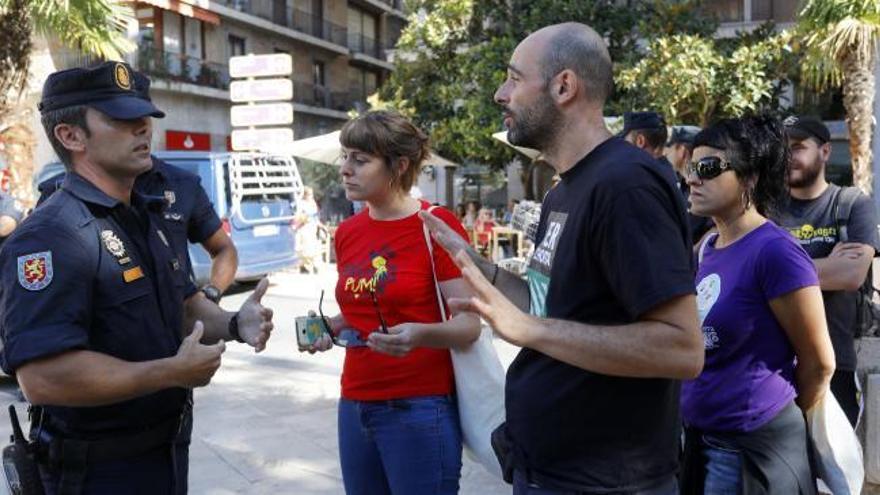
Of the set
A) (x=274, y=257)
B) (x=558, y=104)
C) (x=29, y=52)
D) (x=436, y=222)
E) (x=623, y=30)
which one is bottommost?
(x=274, y=257)

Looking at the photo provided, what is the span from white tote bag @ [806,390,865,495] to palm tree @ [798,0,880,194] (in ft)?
28.5

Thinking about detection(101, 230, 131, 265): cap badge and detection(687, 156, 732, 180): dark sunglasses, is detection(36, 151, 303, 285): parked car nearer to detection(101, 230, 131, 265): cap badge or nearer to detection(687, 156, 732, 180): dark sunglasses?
detection(101, 230, 131, 265): cap badge

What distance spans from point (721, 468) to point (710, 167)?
0.93 m

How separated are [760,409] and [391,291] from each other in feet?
4.01

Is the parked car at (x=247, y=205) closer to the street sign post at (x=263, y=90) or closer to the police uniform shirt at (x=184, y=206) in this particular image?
the street sign post at (x=263, y=90)

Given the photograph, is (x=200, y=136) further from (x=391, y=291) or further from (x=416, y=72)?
(x=391, y=291)

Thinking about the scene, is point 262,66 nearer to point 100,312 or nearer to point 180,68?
point 100,312

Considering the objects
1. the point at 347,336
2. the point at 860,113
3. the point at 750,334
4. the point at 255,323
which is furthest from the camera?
the point at 860,113

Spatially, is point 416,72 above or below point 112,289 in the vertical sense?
above

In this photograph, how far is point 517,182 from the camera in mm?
27594

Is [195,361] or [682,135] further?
[682,135]

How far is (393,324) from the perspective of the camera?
2.82m

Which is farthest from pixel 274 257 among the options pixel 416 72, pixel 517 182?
pixel 517 182

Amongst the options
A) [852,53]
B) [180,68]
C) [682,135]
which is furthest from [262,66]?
[180,68]
